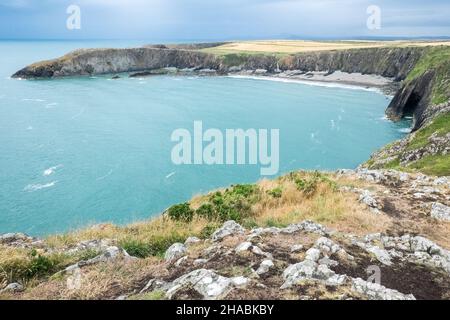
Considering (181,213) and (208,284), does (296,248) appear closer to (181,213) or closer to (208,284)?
(208,284)

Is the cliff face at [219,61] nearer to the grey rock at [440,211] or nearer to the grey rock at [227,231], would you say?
the grey rock at [440,211]

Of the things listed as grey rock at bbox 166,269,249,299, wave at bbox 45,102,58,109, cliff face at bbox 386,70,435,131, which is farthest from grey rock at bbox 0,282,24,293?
wave at bbox 45,102,58,109

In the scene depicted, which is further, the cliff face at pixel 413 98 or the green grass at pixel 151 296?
the cliff face at pixel 413 98

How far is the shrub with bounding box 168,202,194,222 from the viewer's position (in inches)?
634

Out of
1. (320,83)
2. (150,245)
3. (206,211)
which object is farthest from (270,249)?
(320,83)

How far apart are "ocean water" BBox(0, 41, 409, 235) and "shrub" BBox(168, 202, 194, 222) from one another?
15.7 meters

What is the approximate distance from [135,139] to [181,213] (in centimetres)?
5338

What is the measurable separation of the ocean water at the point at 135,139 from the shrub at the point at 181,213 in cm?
1569

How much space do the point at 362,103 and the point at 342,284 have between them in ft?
326

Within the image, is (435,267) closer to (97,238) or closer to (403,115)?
(97,238)

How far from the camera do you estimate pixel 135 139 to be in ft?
222

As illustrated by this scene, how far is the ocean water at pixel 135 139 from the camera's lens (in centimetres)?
4162

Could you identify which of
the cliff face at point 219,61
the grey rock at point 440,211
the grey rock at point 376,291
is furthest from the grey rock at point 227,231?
the cliff face at point 219,61

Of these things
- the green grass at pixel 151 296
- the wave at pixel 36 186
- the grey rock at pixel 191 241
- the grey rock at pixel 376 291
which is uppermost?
the grey rock at pixel 376 291
